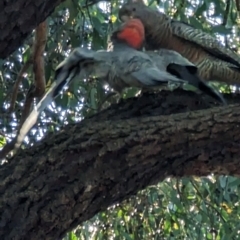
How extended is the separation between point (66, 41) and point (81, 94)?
0.18m

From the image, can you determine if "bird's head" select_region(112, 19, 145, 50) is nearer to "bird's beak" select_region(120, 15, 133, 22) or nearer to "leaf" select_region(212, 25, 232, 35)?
"bird's beak" select_region(120, 15, 133, 22)

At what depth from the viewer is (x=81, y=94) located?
7.07 ft

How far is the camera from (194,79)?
5.14 ft

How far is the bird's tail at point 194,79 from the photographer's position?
5.06 feet

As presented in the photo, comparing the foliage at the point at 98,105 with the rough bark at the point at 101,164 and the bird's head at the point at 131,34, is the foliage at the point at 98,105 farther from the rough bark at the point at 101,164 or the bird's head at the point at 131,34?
the rough bark at the point at 101,164

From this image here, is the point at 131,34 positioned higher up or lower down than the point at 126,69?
higher up

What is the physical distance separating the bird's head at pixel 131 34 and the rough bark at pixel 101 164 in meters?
0.53

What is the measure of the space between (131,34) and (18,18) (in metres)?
0.71

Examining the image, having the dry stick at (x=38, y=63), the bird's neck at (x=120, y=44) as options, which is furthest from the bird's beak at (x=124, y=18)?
the dry stick at (x=38, y=63)

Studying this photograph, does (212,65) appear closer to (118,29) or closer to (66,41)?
(118,29)

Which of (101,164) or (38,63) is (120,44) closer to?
(38,63)

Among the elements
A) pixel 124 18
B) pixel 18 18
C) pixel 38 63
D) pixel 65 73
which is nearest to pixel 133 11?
pixel 124 18

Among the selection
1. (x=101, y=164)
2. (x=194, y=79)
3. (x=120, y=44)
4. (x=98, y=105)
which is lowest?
(x=101, y=164)

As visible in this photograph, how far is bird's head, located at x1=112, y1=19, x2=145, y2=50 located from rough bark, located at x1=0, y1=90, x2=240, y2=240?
527 millimetres
